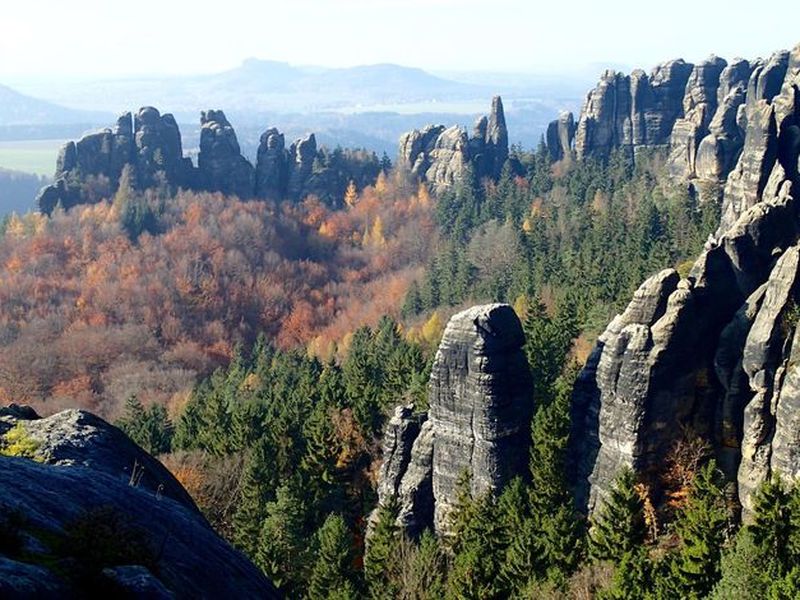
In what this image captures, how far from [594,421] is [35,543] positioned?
2728 cm

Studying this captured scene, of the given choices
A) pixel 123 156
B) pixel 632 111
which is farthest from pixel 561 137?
pixel 123 156

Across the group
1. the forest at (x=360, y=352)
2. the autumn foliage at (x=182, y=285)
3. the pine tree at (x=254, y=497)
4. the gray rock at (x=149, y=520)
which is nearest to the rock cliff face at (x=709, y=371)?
the forest at (x=360, y=352)

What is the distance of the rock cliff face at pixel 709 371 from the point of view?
32.4 m

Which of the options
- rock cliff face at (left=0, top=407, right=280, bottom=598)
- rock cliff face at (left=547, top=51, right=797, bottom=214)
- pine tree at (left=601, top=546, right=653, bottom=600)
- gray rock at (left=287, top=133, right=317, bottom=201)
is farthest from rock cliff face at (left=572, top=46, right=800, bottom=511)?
gray rock at (left=287, top=133, right=317, bottom=201)

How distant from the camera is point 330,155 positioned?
142 m

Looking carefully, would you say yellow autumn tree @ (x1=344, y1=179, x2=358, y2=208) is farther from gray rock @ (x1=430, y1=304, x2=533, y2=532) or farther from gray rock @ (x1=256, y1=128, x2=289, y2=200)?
gray rock @ (x1=430, y1=304, x2=533, y2=532)

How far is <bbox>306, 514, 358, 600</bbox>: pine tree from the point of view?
33.4 metres

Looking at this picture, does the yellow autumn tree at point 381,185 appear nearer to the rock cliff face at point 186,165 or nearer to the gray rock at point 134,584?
the rock cliff face at point 186,165

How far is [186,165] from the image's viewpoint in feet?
429

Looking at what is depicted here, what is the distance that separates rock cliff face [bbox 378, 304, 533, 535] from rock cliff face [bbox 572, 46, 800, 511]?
2.89m

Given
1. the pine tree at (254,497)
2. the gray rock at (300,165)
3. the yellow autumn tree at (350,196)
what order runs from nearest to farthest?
the pine tree at (254,497)
the gray rock at (300,165)
the yellow autumn tree at (350,196)

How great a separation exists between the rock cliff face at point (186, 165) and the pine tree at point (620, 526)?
10459 cm

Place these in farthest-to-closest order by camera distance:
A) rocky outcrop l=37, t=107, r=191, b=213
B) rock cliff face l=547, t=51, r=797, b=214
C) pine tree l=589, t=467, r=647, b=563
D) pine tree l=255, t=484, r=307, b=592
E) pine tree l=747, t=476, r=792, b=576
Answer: rocky outcrop l=37, t=107, r=191, b=213 → rock cliff face l=547, t=51, r=797, b=214 → pine tree l=255, t=484, r=307, b=592 → pine tree l=589, t=467, r=647, b=563 → pine tree l=747, t=476, r=792, b=576

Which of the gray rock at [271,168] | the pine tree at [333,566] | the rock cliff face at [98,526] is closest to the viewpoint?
the rock cliff face at [98,526]
